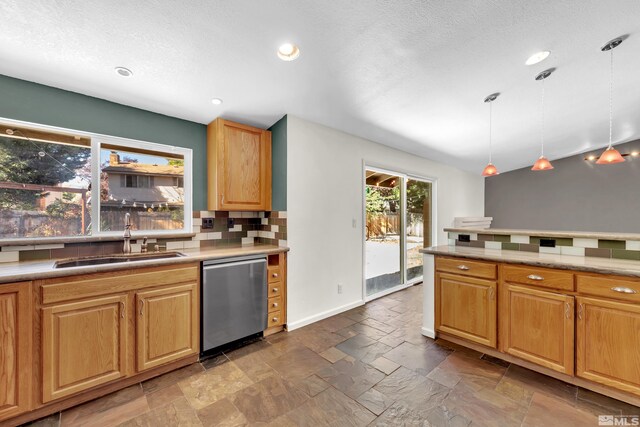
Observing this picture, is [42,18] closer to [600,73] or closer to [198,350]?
[198,350]

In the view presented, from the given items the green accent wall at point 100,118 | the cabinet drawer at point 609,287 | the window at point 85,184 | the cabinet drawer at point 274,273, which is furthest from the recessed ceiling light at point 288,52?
the cabinet drawer at point 609,287

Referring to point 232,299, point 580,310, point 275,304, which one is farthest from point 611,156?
point 232,299

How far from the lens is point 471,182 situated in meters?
6.25

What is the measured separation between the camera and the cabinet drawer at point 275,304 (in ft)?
8.80

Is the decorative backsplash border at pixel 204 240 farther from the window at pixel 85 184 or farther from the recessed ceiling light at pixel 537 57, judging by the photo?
the recessed ceiling light at pixel 537 57

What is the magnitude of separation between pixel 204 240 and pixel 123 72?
1678 mm

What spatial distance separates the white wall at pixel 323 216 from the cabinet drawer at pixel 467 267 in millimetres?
1206

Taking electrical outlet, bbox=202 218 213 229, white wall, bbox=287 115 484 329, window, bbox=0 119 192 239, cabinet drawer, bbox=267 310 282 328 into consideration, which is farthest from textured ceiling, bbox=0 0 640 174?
cabinet drawer, bbox=267 310 282 328

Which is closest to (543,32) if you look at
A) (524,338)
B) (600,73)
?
(600,73)

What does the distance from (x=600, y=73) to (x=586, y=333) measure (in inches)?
102

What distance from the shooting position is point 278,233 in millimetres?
2916

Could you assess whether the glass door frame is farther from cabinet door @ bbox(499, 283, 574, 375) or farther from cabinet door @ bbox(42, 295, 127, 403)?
cabinet door @ bbox(42, 295, 127, 403)

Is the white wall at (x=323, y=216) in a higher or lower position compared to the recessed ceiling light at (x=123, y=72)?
lower

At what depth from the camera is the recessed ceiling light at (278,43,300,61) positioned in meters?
1.82
